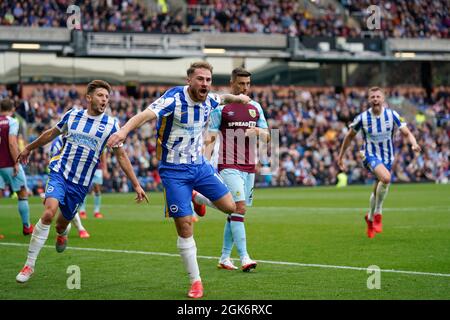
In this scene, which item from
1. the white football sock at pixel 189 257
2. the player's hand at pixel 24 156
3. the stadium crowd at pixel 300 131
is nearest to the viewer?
the white football sock at pixel 189 257

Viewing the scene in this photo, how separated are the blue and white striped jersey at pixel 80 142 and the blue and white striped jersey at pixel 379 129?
20.9 ft

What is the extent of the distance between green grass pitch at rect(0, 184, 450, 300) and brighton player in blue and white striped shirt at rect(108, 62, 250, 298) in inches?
27.6

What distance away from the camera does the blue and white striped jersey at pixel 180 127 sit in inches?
343

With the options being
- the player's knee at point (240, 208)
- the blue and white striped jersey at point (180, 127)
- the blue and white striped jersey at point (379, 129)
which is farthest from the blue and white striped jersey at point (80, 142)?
the blue and white striped jersey at point (379, 129)

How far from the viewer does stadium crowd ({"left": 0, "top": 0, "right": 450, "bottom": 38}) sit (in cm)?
4075

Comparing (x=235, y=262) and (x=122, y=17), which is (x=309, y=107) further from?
(x=235, y=262)

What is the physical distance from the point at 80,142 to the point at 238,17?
36824 millimetres

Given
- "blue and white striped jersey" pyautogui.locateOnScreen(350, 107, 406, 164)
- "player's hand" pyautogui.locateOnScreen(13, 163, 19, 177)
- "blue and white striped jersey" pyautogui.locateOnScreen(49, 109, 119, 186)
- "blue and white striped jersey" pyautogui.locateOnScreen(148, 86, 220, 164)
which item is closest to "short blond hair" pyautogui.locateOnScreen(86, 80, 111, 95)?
"blue and white striped jersey" pyautogui.locateOnScreen(49, 109, 119, 186)

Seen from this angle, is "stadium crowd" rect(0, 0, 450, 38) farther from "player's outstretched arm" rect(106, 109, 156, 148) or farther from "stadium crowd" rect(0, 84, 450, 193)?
Result: "player's outstretched arm" rect(106, 109, 156, 148)

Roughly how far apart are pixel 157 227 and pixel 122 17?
26.7 metres

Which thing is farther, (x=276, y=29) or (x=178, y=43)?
(x=276, y=29)

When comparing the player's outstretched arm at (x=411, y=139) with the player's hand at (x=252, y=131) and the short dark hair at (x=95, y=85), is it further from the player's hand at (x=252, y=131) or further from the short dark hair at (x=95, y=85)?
the short dark hair at (x=95, y=85)
